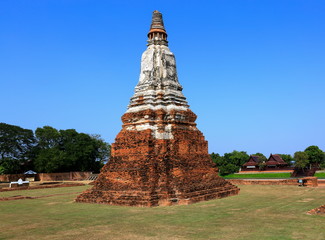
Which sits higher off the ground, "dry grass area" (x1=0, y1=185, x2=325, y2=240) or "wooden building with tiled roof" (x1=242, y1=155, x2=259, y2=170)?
"wooden building with tiled roof" (x1=242, y1=155, x2=259, y2=170)

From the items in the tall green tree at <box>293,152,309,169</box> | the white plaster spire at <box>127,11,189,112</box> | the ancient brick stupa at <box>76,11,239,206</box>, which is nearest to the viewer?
the ancient brick stupa at <box>76,11,239,206</box>

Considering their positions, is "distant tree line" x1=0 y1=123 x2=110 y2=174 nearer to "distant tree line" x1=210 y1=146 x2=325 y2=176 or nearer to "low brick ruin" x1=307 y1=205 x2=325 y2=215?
"distant tree line" x1=210 y1=146 x2=325 y2=176

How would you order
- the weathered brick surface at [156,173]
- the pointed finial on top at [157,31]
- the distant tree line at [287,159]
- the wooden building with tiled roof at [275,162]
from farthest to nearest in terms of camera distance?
the wooden building with tiled roof at [275,162]
the distant tree line at [287,159]
the pointed finial on top at [157,31]
the weathered brick surface at [156,173]

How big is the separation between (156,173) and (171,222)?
14.6 ft

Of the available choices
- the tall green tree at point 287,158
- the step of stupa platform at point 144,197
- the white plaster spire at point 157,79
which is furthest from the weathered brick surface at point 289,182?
the tall green tree at point 287,158

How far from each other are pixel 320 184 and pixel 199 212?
14500 millimetres

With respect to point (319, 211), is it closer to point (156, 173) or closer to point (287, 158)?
point (156, 173)

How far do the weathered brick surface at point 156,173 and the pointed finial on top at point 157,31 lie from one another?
5001 millimetres

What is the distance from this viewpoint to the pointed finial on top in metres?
17.3

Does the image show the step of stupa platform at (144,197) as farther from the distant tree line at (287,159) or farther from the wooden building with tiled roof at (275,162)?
the wooden building with tiled roof at (275,162)

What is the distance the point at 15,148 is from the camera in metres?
42.9

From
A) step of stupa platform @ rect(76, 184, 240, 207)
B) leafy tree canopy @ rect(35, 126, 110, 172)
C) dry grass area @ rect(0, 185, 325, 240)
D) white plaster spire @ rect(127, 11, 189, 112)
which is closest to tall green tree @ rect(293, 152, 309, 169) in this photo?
leafy tree canopy @ rect(35, 126, 110, 172)

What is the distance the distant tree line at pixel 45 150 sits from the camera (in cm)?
4109

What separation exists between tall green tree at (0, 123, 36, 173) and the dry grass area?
32.2m
